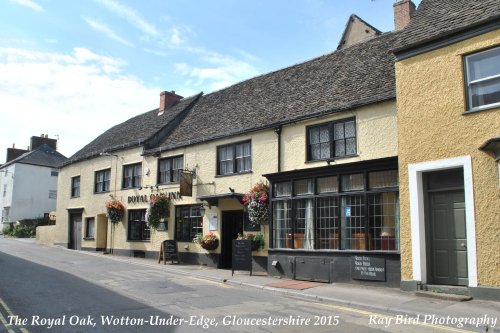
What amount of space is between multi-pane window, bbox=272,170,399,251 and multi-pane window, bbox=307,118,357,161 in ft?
3.77

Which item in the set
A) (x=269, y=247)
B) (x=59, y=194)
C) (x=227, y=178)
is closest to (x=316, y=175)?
(x=269, y=247)

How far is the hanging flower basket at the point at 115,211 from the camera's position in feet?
79.0

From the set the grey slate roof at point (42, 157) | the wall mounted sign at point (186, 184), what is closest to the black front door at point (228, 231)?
the wall mounted sign at point (186, 184)

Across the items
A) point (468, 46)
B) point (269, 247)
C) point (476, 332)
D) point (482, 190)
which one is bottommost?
point (476, 332)

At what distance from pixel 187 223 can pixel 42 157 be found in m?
34.5

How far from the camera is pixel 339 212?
13.8 metres

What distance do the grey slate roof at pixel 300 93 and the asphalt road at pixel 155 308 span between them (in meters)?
6.80

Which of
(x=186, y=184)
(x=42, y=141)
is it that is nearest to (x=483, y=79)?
(x=186, y=184)

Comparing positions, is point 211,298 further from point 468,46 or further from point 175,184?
point 175,184

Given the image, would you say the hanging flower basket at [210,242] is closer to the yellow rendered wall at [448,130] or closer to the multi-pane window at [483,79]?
the yellow rendered wall at [448,130]

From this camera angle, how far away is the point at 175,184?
836 inches

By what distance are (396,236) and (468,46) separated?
17.4 ft

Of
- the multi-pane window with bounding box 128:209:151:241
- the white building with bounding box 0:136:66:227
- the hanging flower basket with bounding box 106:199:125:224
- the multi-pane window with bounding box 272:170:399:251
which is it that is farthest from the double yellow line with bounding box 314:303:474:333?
the white building with bounding box 0:136:66:227

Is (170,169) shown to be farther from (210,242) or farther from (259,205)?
(259,205)
